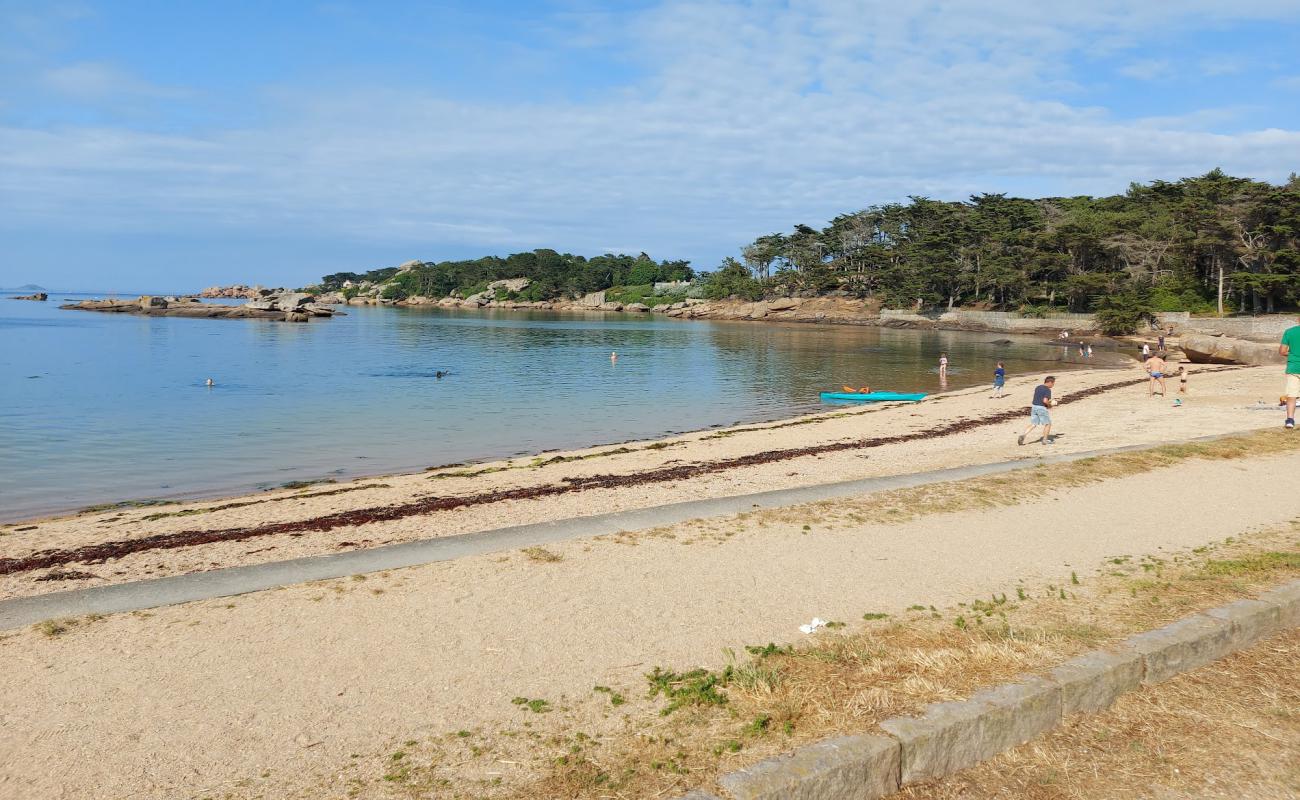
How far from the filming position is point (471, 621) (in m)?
6.84

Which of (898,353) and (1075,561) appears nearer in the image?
(1075,561)

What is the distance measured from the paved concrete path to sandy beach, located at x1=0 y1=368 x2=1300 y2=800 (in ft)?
1.12


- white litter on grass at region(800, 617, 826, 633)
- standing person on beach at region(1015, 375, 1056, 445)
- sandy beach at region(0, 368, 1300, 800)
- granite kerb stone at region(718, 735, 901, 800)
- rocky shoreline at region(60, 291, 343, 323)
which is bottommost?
sandy beach at region(0, 368, 1300, 800)

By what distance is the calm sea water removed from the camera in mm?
20562

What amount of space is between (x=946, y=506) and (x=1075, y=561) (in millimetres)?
2532

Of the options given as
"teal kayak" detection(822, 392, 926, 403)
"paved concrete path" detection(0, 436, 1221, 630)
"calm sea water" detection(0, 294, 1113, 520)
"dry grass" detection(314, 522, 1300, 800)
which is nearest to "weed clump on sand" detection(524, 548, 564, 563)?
"paved concrete path" detection(0, 436, 1221, 630)

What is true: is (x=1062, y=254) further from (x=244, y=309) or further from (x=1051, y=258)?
Answer: (x=244, y=309)

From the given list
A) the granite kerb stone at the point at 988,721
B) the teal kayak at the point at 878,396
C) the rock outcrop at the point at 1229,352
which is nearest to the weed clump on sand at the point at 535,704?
the granite kerb stone at the point at 988,721

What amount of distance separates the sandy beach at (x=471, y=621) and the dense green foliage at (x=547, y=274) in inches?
6347

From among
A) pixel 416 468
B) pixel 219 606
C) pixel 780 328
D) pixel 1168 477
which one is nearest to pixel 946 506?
pixel 1168 477

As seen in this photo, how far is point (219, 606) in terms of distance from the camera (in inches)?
292

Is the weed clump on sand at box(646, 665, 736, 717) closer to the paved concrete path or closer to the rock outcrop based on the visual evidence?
the paved concrete path

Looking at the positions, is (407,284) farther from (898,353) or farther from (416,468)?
(416,468)

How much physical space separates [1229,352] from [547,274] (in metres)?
148
